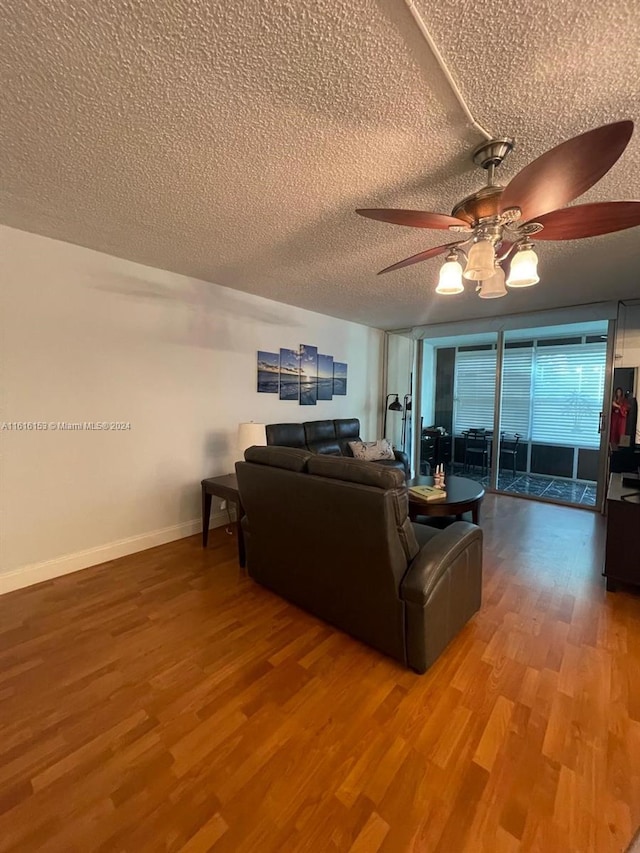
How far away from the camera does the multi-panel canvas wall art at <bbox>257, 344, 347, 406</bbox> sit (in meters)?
4.06

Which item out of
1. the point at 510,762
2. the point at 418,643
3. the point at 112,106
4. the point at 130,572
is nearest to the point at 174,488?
the point at 130,572

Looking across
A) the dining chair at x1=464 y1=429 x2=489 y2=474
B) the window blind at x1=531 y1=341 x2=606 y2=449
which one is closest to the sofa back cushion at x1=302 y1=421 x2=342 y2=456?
the dining chair at x1=464 y1=429 x2=489 y2=474

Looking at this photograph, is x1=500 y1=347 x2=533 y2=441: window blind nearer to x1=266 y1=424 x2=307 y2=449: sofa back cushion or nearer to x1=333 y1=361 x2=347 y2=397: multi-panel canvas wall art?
x1=333 y1=361 x2=347 y2=397: multi-panel canvas wall art

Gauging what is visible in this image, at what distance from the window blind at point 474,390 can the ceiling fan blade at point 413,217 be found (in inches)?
183

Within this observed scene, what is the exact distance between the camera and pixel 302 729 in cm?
144

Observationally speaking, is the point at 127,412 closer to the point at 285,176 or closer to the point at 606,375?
the point at 285,176

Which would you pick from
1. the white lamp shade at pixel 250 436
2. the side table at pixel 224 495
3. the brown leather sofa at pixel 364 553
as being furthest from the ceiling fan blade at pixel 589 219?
the side table at pixel 224 495

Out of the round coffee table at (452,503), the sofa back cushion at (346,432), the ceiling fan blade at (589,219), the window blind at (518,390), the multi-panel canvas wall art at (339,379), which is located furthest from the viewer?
the window blind at (518,390)

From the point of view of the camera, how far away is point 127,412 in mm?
2945

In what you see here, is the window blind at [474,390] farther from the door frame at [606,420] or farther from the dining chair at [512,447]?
the door frame at [606,420]

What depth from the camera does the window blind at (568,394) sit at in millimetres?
4883

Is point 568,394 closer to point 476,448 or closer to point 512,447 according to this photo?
point 512,447

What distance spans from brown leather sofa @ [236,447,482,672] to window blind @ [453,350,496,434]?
4.28 metres

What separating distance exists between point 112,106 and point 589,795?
2969 millimetres
